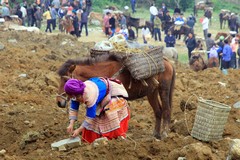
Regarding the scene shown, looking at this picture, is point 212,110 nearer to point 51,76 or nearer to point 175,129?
point 175,129

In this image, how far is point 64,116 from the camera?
1067 cm

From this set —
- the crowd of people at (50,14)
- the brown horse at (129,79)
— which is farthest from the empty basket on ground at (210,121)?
the crowd of people at (50,14)

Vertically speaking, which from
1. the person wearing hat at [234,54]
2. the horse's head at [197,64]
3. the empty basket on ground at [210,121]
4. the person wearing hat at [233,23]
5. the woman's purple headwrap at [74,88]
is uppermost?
the woman's purple headwrap at [74,88]

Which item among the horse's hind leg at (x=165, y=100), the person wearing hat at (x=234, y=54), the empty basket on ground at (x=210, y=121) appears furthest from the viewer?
the person wearing hat at (x=234, y=54)

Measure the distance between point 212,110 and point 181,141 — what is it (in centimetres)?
64

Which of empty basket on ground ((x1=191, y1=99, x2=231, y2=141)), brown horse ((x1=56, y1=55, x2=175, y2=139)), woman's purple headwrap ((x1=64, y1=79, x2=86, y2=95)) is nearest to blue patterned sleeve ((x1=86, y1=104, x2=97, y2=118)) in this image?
woman's purple headwrap ((x1=64, y1=79, x2=86, y2=95))

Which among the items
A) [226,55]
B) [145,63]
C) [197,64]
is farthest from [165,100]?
[226,55]

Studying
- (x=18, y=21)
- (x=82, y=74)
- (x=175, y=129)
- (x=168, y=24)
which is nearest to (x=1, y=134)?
(x=82, y=74)

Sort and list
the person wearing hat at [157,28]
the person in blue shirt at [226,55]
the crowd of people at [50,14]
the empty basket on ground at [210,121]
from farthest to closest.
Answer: the person wearing hat at [157,28] < the crowd of people at [50,14] < the person in blue shirt at [226,55] < the empty basket on ground at [210,121]

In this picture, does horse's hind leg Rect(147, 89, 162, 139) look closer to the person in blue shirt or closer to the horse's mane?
the horse's mane

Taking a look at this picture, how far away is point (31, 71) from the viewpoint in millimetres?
14797

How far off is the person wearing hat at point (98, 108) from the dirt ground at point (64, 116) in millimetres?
294

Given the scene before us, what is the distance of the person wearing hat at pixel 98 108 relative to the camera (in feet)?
22.8

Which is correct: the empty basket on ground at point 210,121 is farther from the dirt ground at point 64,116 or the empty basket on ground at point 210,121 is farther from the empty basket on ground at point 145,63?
the empty basket on ground at point 145,63
